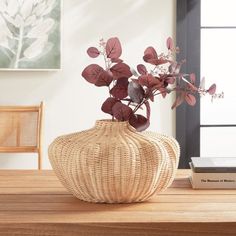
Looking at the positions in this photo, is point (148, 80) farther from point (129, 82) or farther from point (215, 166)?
point (215, 166)

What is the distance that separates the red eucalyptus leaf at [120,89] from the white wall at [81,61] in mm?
2180

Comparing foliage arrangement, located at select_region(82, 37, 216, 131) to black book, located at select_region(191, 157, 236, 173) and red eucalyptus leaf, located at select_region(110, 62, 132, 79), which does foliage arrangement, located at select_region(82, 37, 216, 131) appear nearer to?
red eucalyptus leaf, located at select_region(110, 62, 132, 79)

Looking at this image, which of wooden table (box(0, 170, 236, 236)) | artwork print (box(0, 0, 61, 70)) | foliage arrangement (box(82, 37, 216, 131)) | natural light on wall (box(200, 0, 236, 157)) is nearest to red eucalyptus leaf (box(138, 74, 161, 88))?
foliage arrangement (box(82, 37, 216, 131))

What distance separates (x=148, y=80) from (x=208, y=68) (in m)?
2.46

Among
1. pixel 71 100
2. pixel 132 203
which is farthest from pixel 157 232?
pixel 71 100

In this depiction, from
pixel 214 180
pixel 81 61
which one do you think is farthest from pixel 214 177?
pixel 81 61

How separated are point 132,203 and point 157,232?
0.23m

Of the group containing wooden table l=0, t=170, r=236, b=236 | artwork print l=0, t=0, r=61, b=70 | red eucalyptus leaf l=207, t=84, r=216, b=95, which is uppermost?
artwork print l=0, t=0, r=61, b=70

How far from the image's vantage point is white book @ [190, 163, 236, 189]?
1.82 m

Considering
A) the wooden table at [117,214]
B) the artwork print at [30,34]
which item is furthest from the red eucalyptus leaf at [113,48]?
the artwork print at [30,34]

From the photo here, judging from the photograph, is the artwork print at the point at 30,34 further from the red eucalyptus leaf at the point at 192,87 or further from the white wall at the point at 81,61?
the red eucalyptus leaf at the point at 192,87

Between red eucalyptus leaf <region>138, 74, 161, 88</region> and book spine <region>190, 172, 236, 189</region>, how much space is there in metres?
0.43

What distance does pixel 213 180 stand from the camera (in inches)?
72.1

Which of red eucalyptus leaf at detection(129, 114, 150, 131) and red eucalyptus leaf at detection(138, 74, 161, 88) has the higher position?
red eucalyptus leaf at detection(138, 74, 161, 88)
